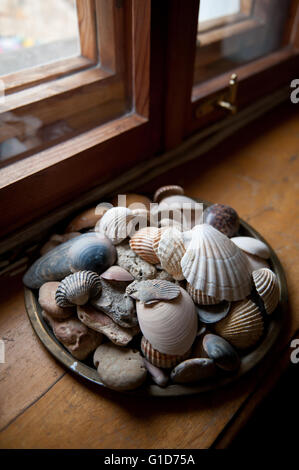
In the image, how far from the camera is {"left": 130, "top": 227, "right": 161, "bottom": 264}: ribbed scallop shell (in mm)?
516

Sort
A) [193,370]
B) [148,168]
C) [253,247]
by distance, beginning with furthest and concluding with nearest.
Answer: [148,168] → [253,247] → [193,370]

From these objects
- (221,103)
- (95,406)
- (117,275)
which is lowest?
(95,406)

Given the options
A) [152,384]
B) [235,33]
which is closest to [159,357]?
[152,384]

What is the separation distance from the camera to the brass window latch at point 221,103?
747mm

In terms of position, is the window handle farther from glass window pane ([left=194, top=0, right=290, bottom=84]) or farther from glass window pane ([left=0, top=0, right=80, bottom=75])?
glass window pane ([left=0, top=0, right=80, bottom=75])

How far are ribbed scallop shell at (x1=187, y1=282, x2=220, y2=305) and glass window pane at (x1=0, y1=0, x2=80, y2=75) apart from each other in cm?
41

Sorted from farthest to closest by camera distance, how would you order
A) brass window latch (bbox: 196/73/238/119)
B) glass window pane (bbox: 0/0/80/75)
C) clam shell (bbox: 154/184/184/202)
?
brass window latch (bbox: 196/73/238/119) → clam shell (bbox: 154/184/184/202) → glass window pane (bbox: 0/0/80/75)

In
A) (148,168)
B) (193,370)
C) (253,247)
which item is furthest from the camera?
(148,168)

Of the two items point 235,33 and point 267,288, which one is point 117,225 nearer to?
point 267,288

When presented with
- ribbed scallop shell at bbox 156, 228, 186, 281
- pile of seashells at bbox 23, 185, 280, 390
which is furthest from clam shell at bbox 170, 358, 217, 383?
ribbed scallop shell at bbox 156, 228, 186, 281

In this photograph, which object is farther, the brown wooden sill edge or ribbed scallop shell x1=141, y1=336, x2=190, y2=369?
the brown wooden sill edge

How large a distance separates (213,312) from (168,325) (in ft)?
0.25

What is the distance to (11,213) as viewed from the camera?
0.55m

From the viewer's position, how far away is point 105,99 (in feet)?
2.09
